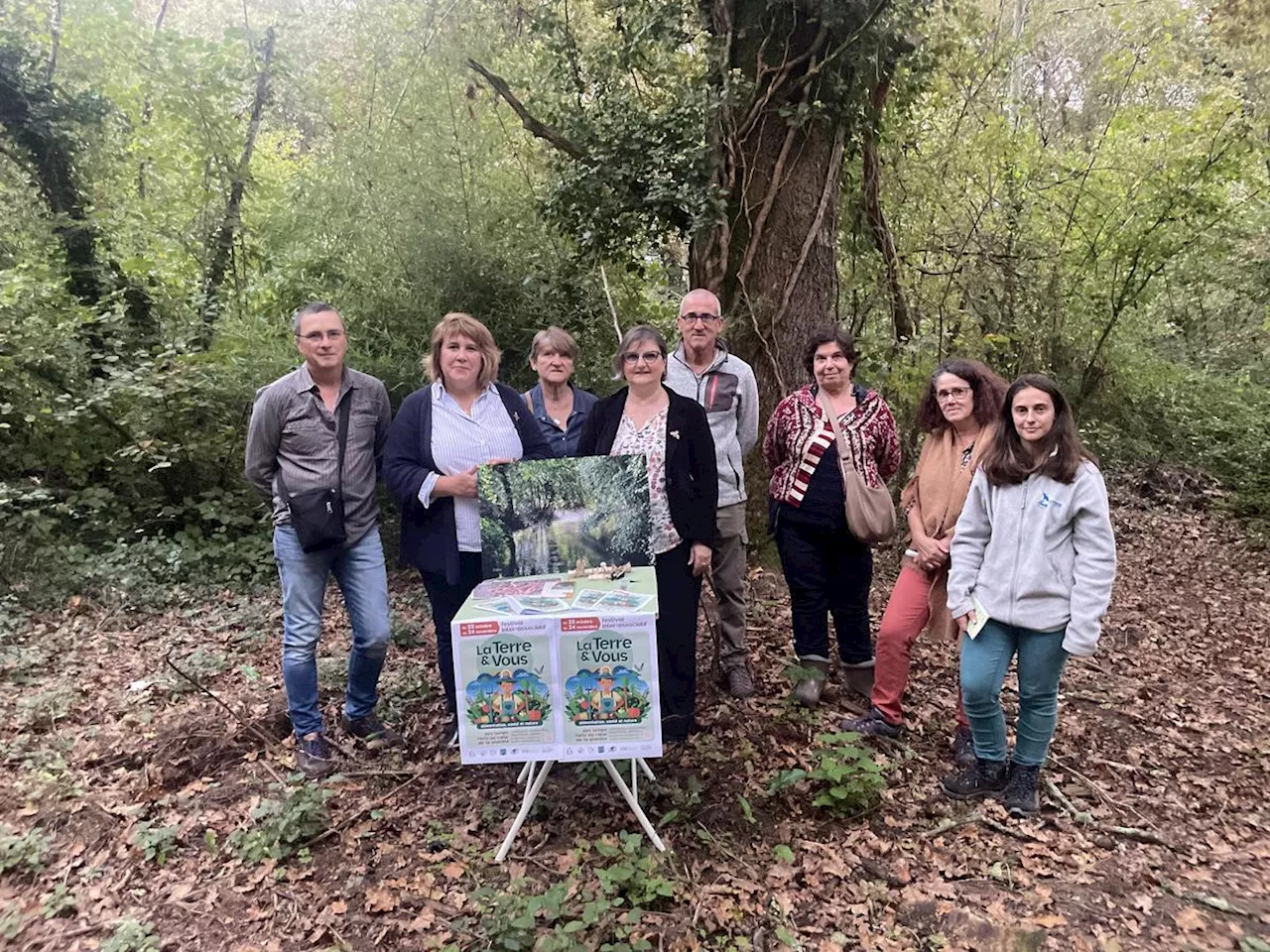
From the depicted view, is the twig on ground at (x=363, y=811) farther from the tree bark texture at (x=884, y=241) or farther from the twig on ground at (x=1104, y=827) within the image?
the tree bark texture at (x=884, y=241)

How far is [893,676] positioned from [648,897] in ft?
4.89

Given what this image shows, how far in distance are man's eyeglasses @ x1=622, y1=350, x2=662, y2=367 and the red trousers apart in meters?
1.40

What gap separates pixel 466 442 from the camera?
10.3ft

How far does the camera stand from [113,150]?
694 cm

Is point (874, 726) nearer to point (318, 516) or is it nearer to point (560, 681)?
point (560, 681)

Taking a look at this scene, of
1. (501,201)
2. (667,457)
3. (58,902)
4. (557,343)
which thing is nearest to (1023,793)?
(667,457)

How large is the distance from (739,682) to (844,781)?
88cm

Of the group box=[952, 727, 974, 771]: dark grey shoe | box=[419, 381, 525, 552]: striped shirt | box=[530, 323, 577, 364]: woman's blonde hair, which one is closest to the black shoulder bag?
box=[419, 381, 525, 552]: striped shirt

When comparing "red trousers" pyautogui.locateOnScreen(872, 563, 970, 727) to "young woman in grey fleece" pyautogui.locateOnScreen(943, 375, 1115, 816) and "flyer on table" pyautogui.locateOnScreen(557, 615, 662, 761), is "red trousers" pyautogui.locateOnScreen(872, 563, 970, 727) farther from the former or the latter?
"flyer on table" pyautogui.locateOnScreen(557, 615, 662, 761)

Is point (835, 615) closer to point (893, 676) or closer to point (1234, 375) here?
point (893, 676)

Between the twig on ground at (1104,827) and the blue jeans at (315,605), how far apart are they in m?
2.83

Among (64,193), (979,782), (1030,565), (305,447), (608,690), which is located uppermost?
(64,193)

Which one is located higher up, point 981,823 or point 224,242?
point 224,242

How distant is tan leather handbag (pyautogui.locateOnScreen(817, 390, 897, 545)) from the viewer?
3.49 meters
